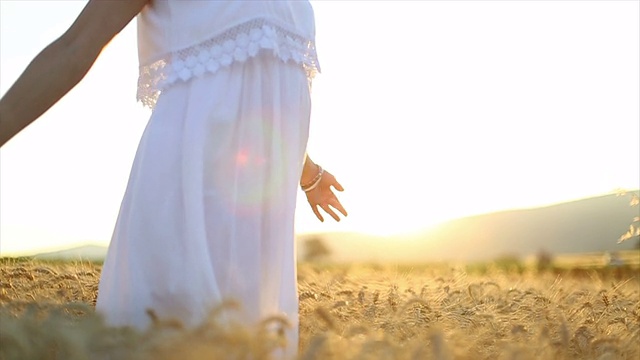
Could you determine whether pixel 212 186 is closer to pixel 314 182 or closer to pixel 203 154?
pixel 203 154

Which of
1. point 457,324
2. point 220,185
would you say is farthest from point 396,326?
point 220,185

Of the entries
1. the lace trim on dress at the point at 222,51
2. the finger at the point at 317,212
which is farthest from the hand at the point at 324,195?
the lace trim on dress at the point at 222,51

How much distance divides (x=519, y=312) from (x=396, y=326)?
104 centimetres

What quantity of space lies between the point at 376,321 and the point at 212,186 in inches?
58.0

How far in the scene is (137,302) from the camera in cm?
236

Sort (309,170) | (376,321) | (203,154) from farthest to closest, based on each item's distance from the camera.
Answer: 1. (376,321)
2. (309,170)
3. (203,154)

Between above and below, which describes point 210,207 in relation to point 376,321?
above

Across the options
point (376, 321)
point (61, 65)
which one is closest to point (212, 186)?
point (61, 65)

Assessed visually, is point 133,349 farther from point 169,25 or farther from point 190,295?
point 169,25

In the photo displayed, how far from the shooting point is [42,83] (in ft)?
7.30

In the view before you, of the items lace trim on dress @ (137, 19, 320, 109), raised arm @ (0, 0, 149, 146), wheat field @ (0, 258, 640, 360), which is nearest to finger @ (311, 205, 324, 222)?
wheat field @ (0, 258, 640, 360)

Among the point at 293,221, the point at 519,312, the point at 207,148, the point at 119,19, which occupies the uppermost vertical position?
the point at 119,19

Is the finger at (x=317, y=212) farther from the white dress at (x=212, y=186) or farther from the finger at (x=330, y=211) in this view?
the white dress at (x=212, y=186)

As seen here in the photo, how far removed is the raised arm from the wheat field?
51 cm
